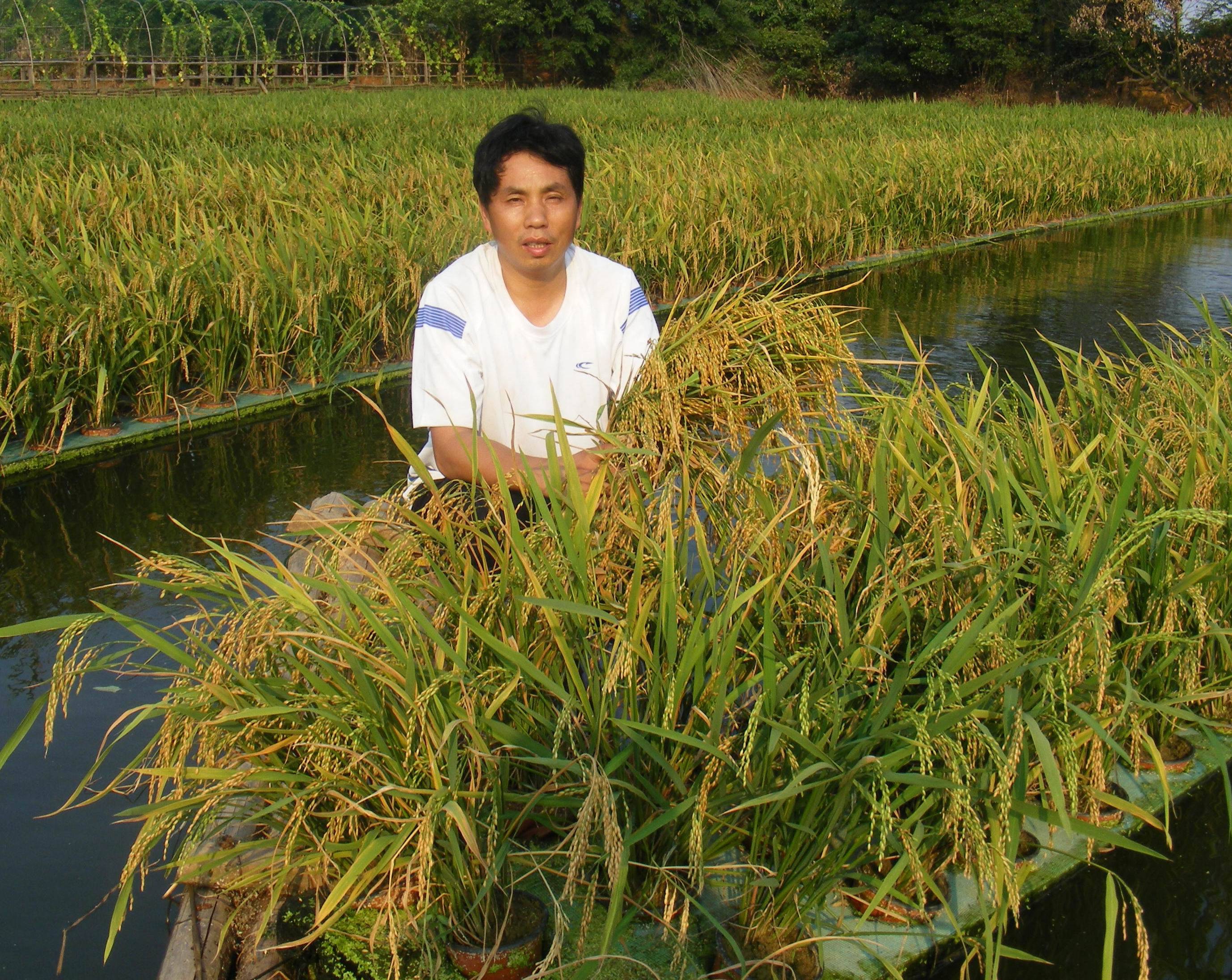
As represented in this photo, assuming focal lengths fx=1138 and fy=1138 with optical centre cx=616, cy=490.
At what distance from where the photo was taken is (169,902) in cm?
187

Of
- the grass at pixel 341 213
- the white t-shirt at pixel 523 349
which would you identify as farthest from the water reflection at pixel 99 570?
the white t-shirt at pixel 523 349

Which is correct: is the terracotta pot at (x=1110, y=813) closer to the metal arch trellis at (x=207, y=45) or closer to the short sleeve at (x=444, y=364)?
the short sleeve at (x=444, y=364)

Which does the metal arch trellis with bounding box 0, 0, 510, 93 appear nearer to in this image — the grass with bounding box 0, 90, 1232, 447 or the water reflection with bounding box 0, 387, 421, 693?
the grass with bounding box 0, 90, 1232, 447

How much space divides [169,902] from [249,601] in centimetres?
60

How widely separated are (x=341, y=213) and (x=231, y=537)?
245cm

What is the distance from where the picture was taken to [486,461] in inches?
81.2

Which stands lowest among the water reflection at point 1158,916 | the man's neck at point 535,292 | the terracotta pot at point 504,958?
the water reflection at point 1158,916

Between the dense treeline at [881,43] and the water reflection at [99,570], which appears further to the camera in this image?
the dense treeline at [881,43]

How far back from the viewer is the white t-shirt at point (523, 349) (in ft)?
7.19

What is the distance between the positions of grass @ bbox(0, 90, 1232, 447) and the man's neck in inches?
14.7

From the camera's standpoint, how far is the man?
7.11ft

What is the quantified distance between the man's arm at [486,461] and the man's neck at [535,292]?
0.94ft

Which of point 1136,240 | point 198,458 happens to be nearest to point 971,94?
point 1136,240

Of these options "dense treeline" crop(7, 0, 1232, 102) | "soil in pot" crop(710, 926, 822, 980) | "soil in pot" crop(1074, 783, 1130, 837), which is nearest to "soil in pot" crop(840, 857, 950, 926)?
"soil in pot" crop(710, 926, 822, 980)
